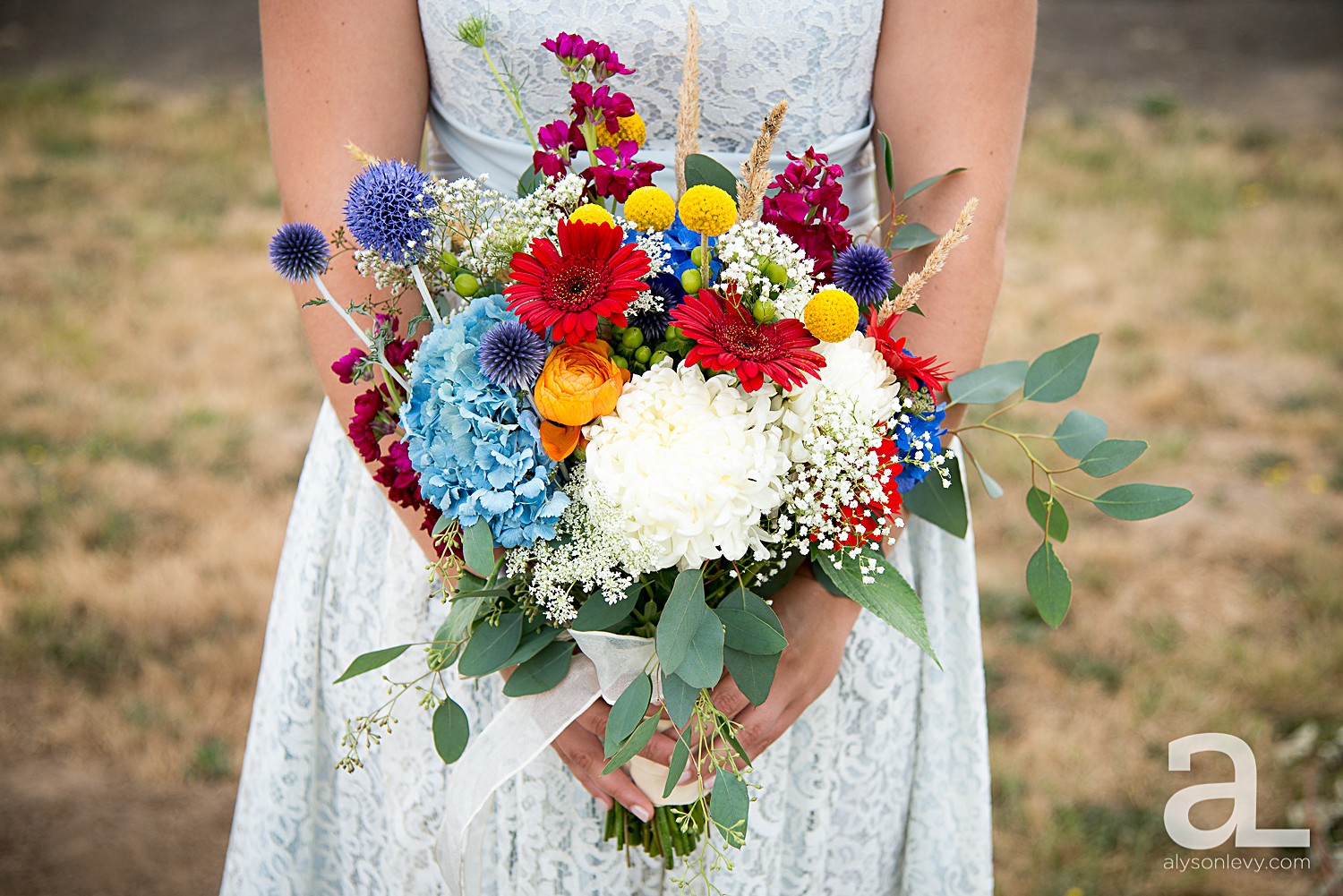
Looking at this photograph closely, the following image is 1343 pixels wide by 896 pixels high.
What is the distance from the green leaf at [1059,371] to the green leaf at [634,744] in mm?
568

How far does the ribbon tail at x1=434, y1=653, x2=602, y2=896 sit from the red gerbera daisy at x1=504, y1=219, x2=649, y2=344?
18.2 inches

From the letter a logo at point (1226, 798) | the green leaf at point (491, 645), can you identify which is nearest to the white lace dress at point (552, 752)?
the green leaf at point (491, 645)

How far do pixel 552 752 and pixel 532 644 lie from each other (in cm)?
34

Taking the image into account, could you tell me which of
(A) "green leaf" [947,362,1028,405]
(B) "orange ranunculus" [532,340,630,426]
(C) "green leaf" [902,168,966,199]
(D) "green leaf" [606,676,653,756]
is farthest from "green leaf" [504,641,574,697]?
(C) "green leaf" [902,168,966,199]

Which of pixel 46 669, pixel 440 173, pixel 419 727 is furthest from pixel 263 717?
pixel 46 669

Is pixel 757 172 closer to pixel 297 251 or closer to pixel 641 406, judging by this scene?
pixel 641 406

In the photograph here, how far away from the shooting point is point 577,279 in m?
0.94

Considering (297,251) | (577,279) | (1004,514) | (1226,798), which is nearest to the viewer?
(577,279)

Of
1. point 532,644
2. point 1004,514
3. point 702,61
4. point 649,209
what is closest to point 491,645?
point 532,644

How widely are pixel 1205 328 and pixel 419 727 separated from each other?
416 cm

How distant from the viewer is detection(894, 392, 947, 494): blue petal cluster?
1.09 m

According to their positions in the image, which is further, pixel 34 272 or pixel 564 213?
pixel 34 272

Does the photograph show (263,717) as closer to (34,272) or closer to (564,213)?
(564,213)

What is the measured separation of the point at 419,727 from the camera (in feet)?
5.04
